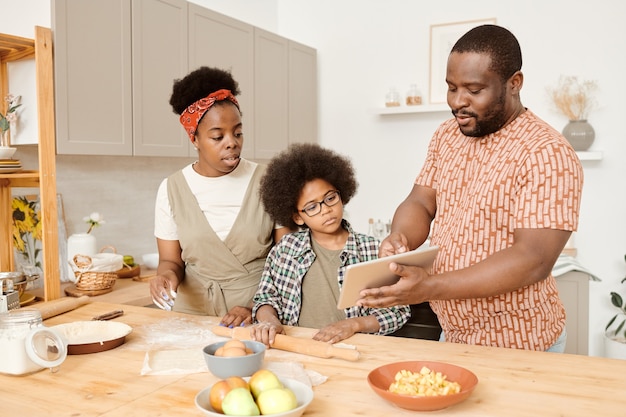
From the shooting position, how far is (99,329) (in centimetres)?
161

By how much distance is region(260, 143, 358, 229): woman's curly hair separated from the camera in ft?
6.37

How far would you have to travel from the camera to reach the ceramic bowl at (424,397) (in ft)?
3.41

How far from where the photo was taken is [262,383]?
3.54ft

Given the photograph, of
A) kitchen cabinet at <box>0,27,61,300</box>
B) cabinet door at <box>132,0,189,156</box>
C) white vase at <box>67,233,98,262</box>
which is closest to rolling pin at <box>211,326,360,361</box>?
kitchen cabinet at <box>0,27,61,300</box>

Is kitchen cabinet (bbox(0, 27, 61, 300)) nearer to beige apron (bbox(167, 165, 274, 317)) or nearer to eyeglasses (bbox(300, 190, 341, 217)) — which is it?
beige apron (bbox(167, 165, 274, 317))

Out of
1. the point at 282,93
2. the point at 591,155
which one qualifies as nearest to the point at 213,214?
the point at 282,93

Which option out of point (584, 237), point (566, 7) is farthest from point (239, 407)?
point (566, 7)

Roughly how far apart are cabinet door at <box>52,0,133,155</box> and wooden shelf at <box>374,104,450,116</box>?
76.8 inches

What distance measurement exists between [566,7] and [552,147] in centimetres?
286

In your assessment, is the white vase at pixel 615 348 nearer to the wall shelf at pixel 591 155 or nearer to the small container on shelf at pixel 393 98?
the wall shelf at pixel 591 155

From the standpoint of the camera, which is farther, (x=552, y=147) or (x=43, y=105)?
(x=43, y=105)

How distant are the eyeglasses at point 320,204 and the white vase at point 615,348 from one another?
2.40 m

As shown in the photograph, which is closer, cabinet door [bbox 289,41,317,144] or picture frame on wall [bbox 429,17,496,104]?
picture frame on wall [bbox 429,17,496,104]

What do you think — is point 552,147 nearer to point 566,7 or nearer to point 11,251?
point 11,251
